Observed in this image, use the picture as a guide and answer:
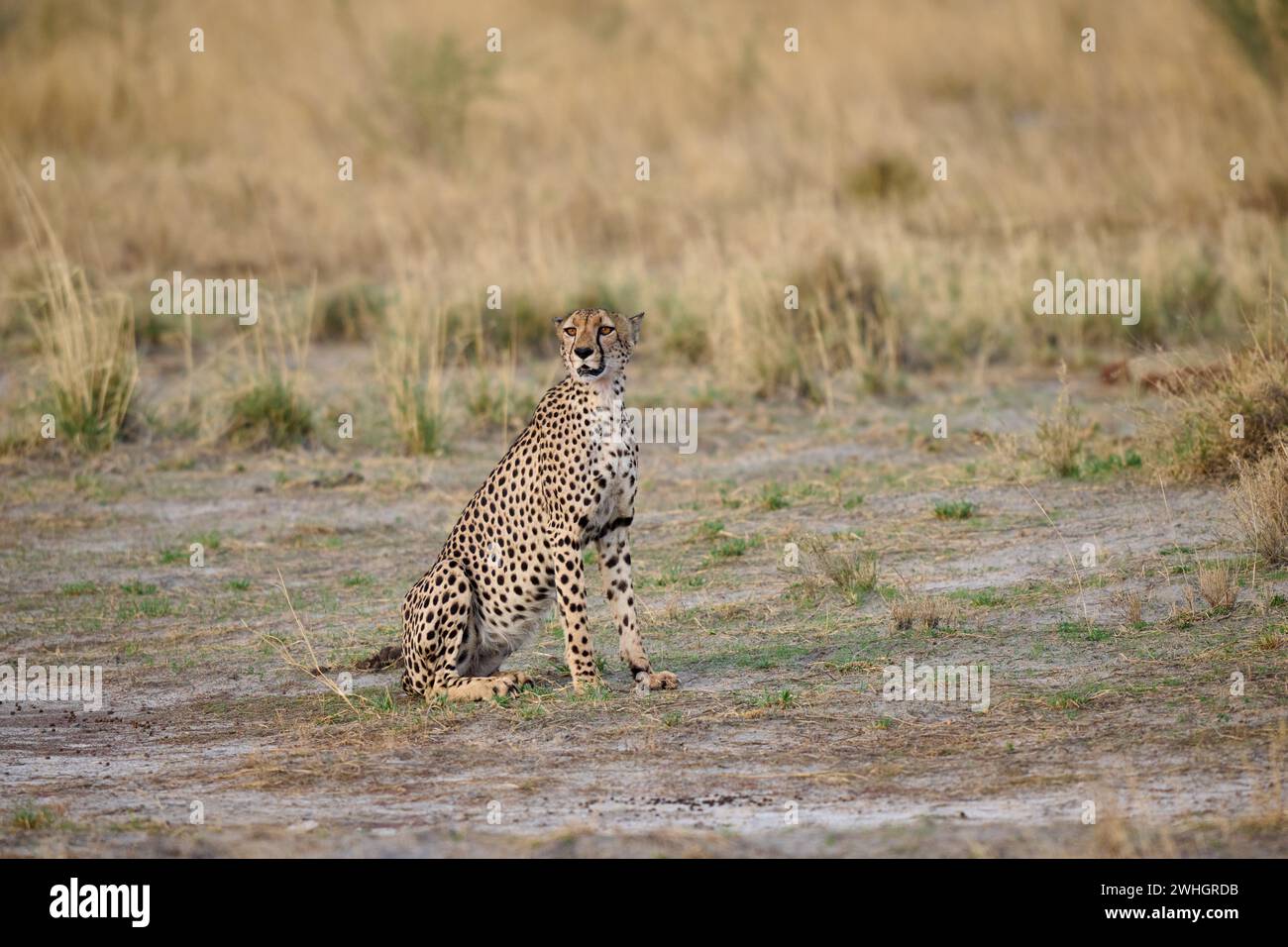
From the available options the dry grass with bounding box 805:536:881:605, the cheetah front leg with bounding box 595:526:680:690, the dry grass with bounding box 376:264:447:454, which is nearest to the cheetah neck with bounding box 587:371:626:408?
the cheetah front leg with bounding box 595:526:680:690

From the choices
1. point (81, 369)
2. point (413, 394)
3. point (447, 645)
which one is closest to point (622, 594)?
point (447, 645)

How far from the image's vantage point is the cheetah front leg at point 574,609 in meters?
6.95

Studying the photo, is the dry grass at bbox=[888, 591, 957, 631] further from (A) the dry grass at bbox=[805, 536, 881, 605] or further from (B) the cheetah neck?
(B) the cheetah neck

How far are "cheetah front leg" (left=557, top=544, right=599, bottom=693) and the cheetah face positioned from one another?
67 centimetres

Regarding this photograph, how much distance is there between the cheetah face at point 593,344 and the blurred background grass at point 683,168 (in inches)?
172

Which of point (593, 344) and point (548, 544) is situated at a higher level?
point (593, 344)

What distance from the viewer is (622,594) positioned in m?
7.13

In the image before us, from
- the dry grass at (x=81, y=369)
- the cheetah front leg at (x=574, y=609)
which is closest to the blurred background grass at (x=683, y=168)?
the dry grass at (x=81, y=369)

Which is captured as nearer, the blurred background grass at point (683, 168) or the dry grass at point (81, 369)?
the dry grass at point (81, 369)

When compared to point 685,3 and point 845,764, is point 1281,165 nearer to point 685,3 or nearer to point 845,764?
point 685,3

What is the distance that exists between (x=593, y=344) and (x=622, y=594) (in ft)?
3.31

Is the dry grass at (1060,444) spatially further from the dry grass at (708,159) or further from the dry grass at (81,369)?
the dry grass at (81,369)

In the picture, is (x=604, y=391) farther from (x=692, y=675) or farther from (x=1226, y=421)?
(x=1226, y=421)

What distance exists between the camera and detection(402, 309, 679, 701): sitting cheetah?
6.93 m
